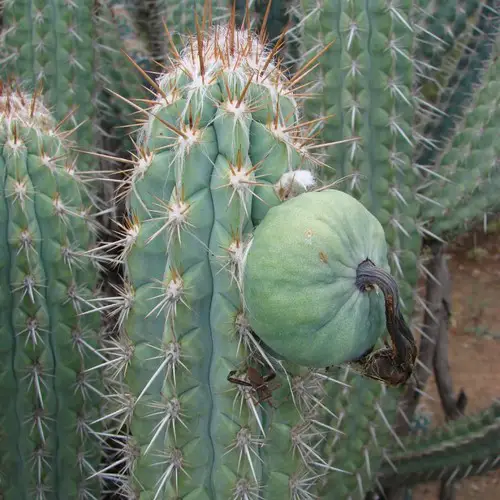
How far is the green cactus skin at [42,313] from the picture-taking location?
1.56 meters

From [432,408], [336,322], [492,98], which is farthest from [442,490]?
[336,322]

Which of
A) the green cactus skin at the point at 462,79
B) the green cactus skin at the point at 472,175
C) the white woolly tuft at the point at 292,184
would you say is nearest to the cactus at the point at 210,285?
the white woolly tuft at the point at 292,184

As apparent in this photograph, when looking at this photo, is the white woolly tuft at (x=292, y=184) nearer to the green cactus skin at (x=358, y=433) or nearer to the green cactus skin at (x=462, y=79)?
the green cactus skin at (x=358, y=433)

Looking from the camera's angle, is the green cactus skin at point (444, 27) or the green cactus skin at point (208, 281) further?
the green cactus skin at point (444, 27)

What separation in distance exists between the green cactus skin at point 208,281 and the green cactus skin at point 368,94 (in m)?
0.68

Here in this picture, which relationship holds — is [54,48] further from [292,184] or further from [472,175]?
[292,184]

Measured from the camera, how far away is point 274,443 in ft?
4.01

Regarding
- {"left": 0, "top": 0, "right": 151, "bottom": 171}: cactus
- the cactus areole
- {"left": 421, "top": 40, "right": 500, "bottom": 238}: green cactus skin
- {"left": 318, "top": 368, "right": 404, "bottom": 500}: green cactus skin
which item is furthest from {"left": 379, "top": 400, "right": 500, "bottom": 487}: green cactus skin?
{"left": 0, "top": 0, "right": 151, "bottom": 171}: cactus

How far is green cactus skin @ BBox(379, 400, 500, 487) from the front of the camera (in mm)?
2266

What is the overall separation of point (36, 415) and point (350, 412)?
0.88 metres

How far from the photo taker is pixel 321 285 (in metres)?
1.00

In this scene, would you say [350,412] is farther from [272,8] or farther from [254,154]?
[272,8]

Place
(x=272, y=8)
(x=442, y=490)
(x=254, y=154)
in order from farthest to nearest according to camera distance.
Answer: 1. (x=442, y=490)
2. (x=272, y=8)
3. (x=254, y=154)

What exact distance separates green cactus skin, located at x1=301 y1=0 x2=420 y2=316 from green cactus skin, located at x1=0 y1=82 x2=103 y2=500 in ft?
2.34
